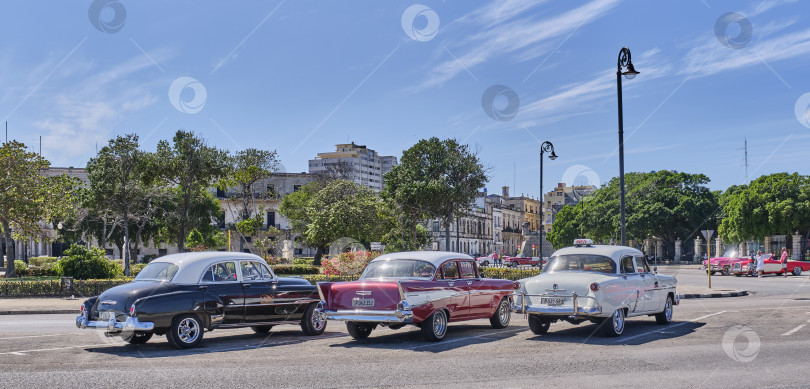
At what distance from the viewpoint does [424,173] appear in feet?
160

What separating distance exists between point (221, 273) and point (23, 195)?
96.6ft

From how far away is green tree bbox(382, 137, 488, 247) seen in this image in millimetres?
48062

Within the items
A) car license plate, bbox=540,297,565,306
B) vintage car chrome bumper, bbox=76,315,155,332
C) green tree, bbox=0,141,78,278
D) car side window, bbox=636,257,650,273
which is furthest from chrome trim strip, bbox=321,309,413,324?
green tree, bbox=0,141,78,278

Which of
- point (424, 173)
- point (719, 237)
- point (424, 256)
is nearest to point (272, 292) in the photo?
point (424, 256)

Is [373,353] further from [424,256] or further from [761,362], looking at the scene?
[761,362]

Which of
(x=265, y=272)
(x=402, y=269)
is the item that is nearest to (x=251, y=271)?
(x=265, y=272)

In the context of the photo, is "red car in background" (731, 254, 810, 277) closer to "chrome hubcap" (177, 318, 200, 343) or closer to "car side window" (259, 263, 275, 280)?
"car side window" (259, 263, 275, 280)

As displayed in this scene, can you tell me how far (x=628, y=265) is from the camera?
15.3 meters

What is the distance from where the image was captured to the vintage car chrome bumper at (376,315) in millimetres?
12984

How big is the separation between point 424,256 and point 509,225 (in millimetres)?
125230

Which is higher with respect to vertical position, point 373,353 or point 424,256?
point 424,256

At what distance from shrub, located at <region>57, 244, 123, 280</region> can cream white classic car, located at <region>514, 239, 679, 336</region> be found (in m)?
23.1

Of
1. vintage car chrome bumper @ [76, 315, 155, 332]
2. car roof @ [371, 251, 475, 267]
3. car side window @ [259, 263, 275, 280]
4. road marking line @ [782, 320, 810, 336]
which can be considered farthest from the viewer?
car side window @ [259, 263, 275, 280]

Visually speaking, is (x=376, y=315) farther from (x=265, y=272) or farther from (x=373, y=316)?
(x=265, y=272)
